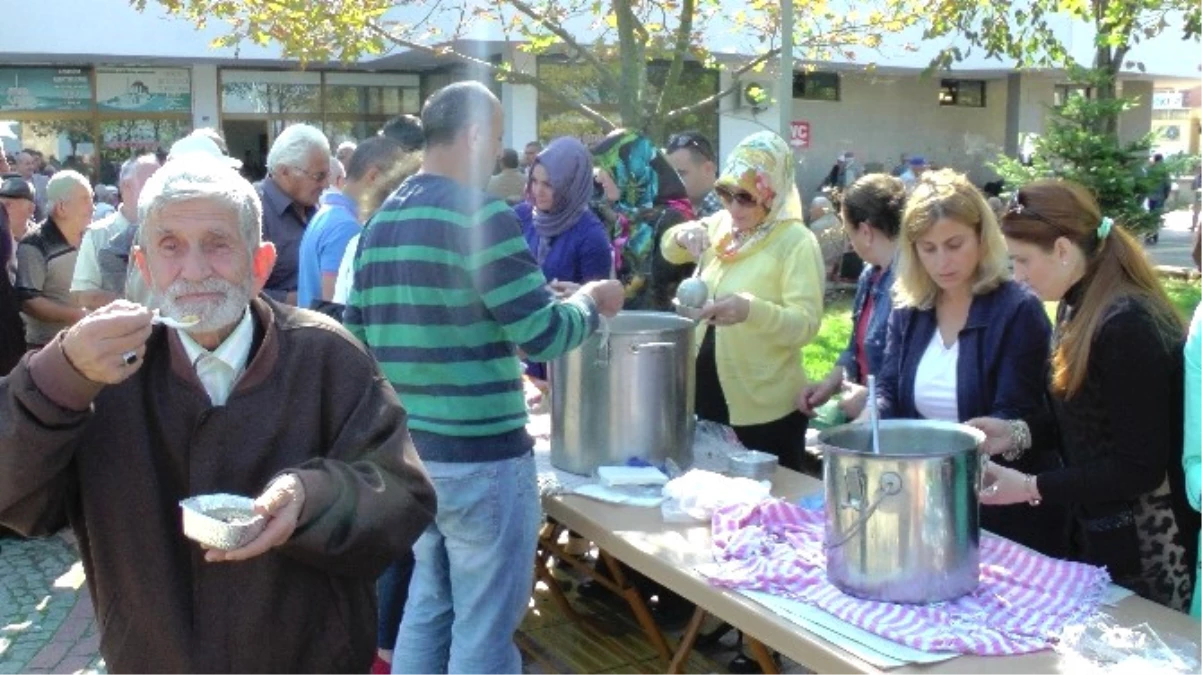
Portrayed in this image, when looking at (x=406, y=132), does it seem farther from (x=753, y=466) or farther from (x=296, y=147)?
(x=753, y=466)

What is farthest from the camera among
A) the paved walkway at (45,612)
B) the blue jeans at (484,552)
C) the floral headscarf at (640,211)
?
the floral headscarf at (640,211)

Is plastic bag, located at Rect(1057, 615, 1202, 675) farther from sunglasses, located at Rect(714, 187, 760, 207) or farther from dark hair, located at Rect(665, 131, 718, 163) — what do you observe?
dark hair, located at Rect(665, 131, 718, 163)

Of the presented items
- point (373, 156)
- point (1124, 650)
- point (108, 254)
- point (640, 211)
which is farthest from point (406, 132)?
point (1124, 650)

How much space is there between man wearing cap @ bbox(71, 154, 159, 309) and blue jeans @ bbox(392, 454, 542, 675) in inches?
104

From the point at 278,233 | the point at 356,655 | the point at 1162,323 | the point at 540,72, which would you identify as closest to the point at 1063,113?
the point at 540,72

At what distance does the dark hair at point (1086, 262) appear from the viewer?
2385 mm

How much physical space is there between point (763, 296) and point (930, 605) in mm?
1509

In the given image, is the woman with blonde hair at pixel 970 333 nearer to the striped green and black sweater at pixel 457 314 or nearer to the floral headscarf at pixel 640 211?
the striped green and black sweater at pixel 457 314

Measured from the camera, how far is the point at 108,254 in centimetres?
507

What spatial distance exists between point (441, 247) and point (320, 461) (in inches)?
42.9

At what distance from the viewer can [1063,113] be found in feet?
41.5

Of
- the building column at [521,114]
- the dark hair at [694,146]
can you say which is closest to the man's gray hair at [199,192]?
the dark hair at [694,146]

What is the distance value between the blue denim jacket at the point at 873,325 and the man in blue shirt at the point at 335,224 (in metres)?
1.66

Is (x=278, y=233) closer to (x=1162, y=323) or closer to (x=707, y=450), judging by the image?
(x=707, y=450)
